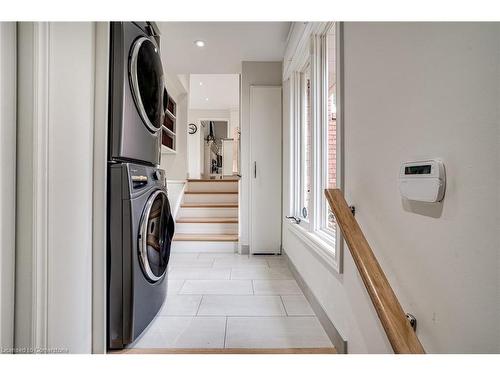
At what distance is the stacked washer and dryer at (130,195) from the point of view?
1280 mm

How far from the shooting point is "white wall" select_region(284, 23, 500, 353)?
0.52 m

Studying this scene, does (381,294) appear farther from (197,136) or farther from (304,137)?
(197,136)

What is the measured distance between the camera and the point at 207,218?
3951mm

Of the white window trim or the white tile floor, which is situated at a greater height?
the white window trim

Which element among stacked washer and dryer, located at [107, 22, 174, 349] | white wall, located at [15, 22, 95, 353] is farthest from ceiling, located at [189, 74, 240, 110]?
white wall, located at [15, 22, 95, 353]

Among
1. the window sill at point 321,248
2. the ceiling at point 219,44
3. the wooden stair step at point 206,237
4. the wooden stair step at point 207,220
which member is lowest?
the wooden stair step at point 206,237

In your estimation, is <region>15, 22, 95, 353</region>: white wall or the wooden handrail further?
<region>15, 22, 95, 353</region>: white wall

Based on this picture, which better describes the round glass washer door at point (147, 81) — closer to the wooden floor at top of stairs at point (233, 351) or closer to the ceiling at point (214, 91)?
the wooden floor at top of stairs at point (233, 351)

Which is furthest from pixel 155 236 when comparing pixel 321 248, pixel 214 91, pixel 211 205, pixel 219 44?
pixel 214 91

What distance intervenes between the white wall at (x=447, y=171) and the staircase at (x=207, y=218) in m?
2.42

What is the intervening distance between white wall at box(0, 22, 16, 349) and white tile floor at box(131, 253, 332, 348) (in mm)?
750

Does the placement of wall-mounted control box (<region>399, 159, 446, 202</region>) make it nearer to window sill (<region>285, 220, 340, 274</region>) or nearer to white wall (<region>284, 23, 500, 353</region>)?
white wall (<region>284, 23, 500, 353</region>)

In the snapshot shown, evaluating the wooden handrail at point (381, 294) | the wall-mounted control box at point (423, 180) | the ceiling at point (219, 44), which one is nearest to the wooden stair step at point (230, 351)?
the wooden handrail at point (381, 294)
